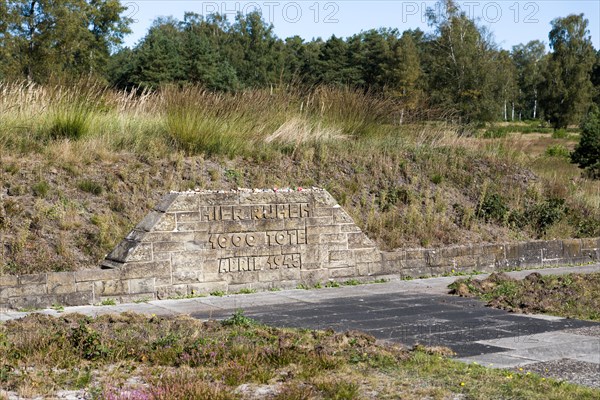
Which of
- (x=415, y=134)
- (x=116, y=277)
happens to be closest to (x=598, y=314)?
(x=116, y=277)

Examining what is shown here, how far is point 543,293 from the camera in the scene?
1147 cm

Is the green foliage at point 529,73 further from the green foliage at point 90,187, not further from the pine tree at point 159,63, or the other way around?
the green foliage at point 90,187

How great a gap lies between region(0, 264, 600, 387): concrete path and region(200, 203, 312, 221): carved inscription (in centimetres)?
112

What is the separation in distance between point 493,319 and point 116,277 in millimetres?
4790

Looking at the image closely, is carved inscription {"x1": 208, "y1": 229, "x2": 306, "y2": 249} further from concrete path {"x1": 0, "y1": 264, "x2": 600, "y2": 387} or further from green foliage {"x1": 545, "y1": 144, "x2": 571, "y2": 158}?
green foliage {"x1": 545, "y1": 144, "x2": 571, "y2": 158}

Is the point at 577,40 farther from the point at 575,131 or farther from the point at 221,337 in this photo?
the point at 221,337

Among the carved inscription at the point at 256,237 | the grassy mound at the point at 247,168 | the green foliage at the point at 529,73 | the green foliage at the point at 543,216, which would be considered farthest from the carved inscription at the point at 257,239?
the green foliage at the point at 529,73

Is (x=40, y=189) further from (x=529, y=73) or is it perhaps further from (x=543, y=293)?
(x=529, y=73)

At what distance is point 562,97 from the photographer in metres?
80.0

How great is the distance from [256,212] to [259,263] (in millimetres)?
742

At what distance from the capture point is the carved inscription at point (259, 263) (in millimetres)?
12297

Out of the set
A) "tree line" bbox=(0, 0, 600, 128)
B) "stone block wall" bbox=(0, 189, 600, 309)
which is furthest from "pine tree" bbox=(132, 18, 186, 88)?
"stone block wall" bbox=(0, 189, 600, 309)

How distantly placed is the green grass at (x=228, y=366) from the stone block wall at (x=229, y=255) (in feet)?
7.99

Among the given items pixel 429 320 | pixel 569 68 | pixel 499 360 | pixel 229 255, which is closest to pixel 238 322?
pixel 429 320
